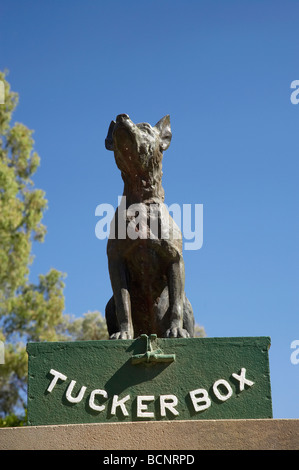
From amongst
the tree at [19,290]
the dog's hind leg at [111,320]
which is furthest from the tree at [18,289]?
the dog's hind leg at [111,320]

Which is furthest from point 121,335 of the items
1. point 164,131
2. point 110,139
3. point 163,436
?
point 164,131

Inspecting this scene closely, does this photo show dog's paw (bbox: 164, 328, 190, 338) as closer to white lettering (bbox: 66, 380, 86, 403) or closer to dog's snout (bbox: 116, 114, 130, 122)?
white lettering (bbox: 66, 380, 86, 403)

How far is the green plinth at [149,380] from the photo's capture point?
5.24 m

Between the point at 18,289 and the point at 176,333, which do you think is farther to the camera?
the point at 18,289

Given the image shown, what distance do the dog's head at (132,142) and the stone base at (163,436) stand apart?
250cm

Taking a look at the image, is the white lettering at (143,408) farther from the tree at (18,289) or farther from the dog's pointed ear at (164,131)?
the tree at (18,289)

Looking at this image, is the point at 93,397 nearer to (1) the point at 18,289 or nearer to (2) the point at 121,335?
(2) the point at 121,335

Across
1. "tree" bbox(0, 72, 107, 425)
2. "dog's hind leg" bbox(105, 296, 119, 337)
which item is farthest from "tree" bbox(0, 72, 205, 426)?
"dog's hind leg" bbox(105, 296, 119, 337)

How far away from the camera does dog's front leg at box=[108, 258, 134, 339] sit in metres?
6.11

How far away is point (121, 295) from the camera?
246 inches

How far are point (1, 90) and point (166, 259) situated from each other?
17.8m

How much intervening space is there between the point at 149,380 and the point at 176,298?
105 centimetres

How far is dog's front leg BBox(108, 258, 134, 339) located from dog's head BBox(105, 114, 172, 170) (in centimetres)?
91

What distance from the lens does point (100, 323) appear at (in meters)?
26.6
